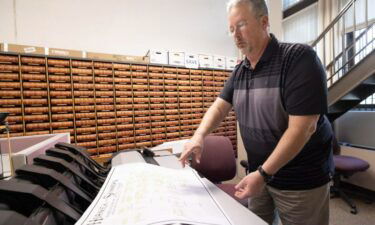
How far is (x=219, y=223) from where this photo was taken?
1.34 feet

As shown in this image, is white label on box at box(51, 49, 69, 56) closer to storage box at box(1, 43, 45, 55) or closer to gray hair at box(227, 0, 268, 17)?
storage box at box(1, 43, 45, 55)

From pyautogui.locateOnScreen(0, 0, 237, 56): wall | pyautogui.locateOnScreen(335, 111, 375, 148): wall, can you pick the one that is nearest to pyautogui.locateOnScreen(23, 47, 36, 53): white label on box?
pyautogui.locateOnScreen(0, 0, 237, 56): wall

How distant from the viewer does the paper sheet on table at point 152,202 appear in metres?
0.39

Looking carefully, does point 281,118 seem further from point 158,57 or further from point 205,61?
point 205,61

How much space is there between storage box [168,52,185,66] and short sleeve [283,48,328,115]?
9.93 feet

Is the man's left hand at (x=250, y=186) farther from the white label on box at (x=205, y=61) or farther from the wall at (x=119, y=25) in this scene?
the wall at (x=119, y=25)

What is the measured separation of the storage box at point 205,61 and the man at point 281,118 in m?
3.07

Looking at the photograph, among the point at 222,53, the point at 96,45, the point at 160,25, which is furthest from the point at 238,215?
the point at 222,53

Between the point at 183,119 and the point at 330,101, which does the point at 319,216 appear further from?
the point at 183,119

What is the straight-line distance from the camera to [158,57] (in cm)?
342

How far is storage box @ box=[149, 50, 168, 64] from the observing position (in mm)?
3360

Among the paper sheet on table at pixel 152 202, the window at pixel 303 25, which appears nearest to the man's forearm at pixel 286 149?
the paper sheet on table at pixel 152 202

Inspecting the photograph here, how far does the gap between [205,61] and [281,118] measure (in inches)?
132

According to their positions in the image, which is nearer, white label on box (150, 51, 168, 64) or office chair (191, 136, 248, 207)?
office chair (191, 136, 248, 207)
